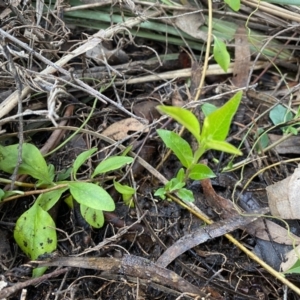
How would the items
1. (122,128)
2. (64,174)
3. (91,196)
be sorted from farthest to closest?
1. (122,128)
2. (64,174)
3. (91,196)

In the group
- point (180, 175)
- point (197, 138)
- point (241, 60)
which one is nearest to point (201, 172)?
point (180, 175)

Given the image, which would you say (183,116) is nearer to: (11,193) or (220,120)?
(220,120)

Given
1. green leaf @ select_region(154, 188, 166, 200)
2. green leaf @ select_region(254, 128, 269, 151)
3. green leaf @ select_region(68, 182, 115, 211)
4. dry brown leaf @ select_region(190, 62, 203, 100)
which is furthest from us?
dry brown leaf @ select_region(190, 62, 203, 100)

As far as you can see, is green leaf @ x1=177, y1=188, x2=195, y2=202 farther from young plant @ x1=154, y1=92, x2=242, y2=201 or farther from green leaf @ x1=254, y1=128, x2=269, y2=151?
green leaf @ x1=254, y1=128, x2=269, y2=151

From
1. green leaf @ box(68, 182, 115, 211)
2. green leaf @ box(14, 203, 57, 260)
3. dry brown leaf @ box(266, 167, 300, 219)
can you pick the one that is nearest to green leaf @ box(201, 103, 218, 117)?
dry brown leaf @ box(266, 167, 300, 219)

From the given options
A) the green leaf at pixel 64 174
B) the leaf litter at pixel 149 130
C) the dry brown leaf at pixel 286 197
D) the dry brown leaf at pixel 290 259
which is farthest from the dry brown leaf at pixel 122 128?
the dry brown leaf at pixel 290 259

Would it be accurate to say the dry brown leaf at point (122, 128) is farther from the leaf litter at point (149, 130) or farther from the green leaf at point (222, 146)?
the green leaf at point (222, 146)
